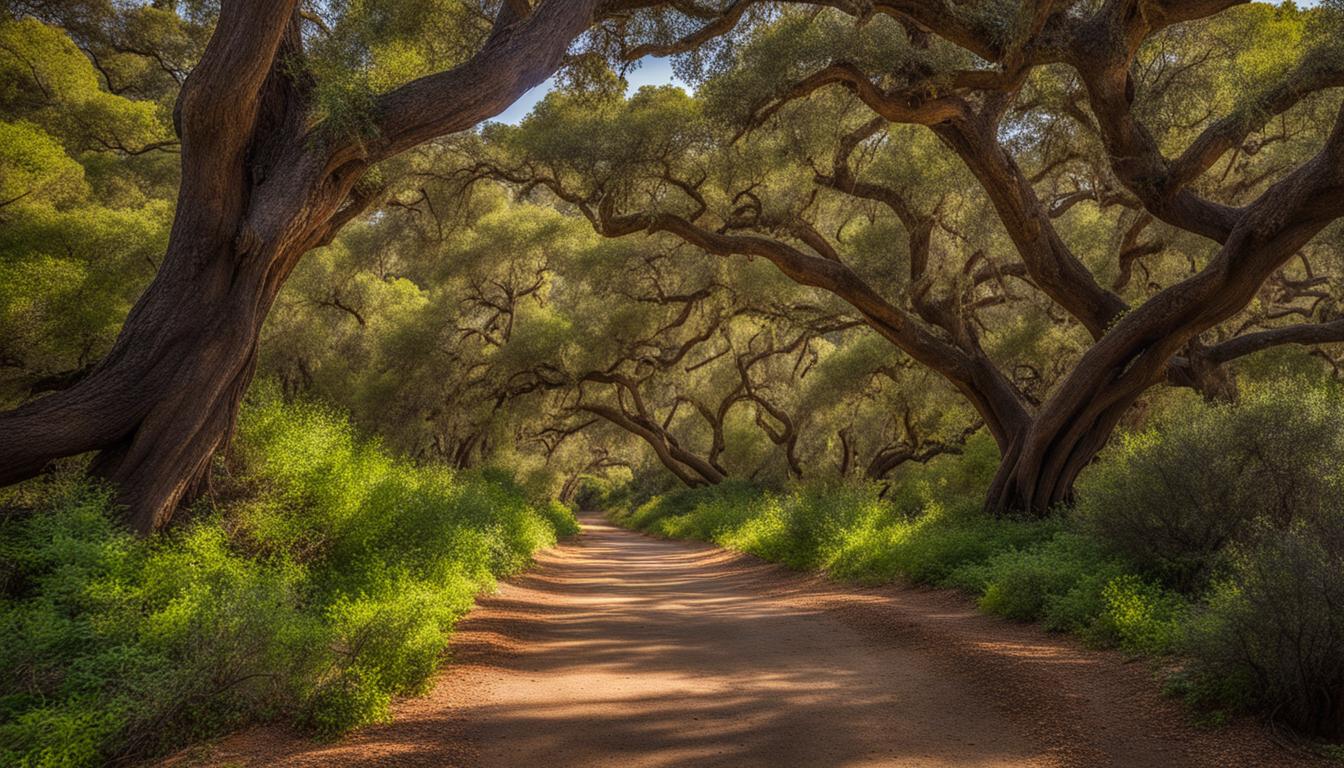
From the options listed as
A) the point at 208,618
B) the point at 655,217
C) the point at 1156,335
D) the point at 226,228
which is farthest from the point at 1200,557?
the point at 655,217

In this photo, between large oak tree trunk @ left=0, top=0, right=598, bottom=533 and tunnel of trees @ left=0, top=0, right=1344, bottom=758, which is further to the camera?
tunnel of trees @ left=0, top=0, right=1344, bottom=758

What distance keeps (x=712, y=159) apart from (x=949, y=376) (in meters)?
6.14

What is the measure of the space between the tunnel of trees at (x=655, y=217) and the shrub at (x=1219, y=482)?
3.03 meters

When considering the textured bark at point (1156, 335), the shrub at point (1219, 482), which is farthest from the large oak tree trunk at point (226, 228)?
the textured bark at point (1156, 335)

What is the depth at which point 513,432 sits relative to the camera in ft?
84.0

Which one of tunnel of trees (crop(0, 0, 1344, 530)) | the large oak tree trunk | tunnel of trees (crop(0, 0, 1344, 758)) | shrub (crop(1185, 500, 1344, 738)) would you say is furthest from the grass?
the large oak tree trunk

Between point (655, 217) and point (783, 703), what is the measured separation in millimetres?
10334

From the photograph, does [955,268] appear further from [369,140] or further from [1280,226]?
[369,140]

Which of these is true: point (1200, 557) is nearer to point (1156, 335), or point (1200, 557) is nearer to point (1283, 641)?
point (1283, 641)

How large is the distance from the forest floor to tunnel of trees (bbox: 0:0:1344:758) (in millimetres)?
3183

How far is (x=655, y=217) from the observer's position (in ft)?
46.1

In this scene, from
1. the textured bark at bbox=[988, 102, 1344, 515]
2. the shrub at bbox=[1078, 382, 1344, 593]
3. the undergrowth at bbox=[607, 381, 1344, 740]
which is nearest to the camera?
the undergrowth at bbox=[607, 381, 1344, 740]

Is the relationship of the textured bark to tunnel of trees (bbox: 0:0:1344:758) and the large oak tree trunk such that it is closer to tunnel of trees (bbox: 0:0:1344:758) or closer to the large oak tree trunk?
tunnel of trees (bbox: 0:0:1344:758)

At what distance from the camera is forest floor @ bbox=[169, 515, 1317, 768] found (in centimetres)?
413
